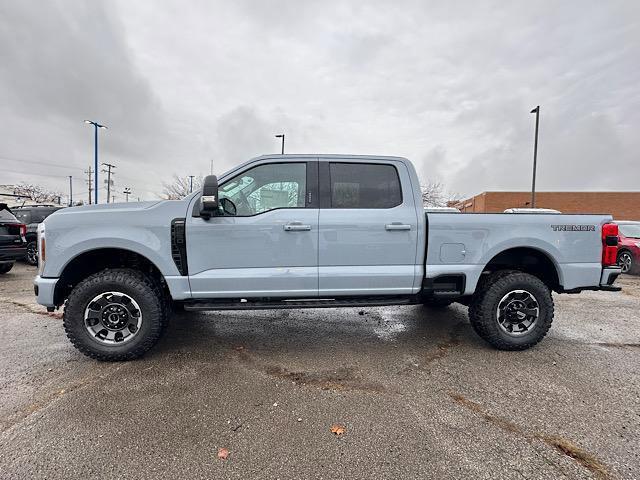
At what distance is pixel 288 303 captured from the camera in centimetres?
354

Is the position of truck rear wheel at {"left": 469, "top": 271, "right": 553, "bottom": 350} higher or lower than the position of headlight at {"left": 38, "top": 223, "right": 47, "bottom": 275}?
lower

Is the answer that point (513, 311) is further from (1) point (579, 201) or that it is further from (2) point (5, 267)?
(1) point (579, 201)

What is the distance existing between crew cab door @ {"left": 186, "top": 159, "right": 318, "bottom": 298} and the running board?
0.32 ft

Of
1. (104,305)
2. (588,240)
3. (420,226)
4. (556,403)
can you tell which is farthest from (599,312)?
(104,305)

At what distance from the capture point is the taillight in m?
3.72

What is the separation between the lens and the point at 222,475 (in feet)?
6.54

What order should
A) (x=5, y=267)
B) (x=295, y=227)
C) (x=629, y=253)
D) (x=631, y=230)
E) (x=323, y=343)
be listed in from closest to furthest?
(x=295, y=227) → (x=323, y=343) → (x=5, y=267) → (x=629, y=253) → (x=631, y=230)

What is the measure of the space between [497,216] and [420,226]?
2.91 feet

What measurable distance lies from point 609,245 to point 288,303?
3541 mm

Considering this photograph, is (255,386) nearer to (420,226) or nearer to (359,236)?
(359,236)

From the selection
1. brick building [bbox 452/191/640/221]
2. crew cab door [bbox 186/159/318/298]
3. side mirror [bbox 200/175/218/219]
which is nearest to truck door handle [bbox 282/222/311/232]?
crew cab door [bbox 186/159/318/298]

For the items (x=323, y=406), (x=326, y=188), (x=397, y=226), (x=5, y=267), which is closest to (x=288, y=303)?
(x=323, y=406)

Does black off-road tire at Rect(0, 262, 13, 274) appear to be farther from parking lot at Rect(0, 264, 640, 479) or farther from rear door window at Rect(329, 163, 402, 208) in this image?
rear door window at Rect(329, 163, 402, 208)

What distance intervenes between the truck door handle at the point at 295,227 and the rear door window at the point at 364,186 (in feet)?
1.27
